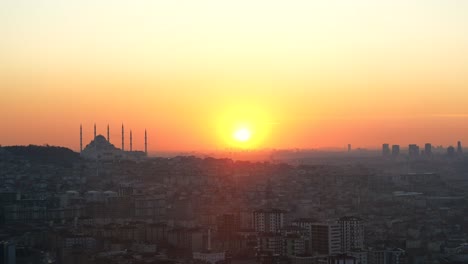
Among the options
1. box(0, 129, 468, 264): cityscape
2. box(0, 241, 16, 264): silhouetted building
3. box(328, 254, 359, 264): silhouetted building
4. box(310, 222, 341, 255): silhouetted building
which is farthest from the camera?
box(310, 222, 341, 255): silhouetted building

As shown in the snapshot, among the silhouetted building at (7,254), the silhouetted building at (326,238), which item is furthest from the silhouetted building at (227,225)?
the silhouetted building at (7,254)

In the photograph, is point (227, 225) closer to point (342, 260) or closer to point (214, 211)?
point (214, 211)

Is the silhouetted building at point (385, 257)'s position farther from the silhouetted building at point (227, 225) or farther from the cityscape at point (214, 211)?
the silhouetted building at point (227, 225)

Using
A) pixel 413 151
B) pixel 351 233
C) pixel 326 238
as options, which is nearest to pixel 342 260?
pixel 326 238

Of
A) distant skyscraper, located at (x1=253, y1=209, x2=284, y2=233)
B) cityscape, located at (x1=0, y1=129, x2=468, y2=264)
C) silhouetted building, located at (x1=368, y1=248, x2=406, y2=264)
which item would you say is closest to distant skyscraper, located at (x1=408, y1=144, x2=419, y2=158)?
cityscape, located at (x1=0, y1=129, x2=468, y2=264)

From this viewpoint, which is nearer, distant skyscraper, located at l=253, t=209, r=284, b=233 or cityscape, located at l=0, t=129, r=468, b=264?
cityscape, located at l=0, t=129, r=468, b=264

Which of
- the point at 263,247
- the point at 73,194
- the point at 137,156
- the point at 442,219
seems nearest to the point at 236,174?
the point at 137,156

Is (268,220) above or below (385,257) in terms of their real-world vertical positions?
above

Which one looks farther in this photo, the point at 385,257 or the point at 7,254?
the point at 7,254

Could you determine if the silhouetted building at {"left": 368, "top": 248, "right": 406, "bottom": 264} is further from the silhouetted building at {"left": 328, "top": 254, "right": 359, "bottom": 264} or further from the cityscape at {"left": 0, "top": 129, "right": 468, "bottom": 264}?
the silhouetted building at {"left": 328, "top": 254, "right": 359, "bottom": 264}

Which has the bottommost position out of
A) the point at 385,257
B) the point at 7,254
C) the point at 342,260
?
the point at 385,257

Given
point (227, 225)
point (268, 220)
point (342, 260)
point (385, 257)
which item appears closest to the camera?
point (342, 260)
